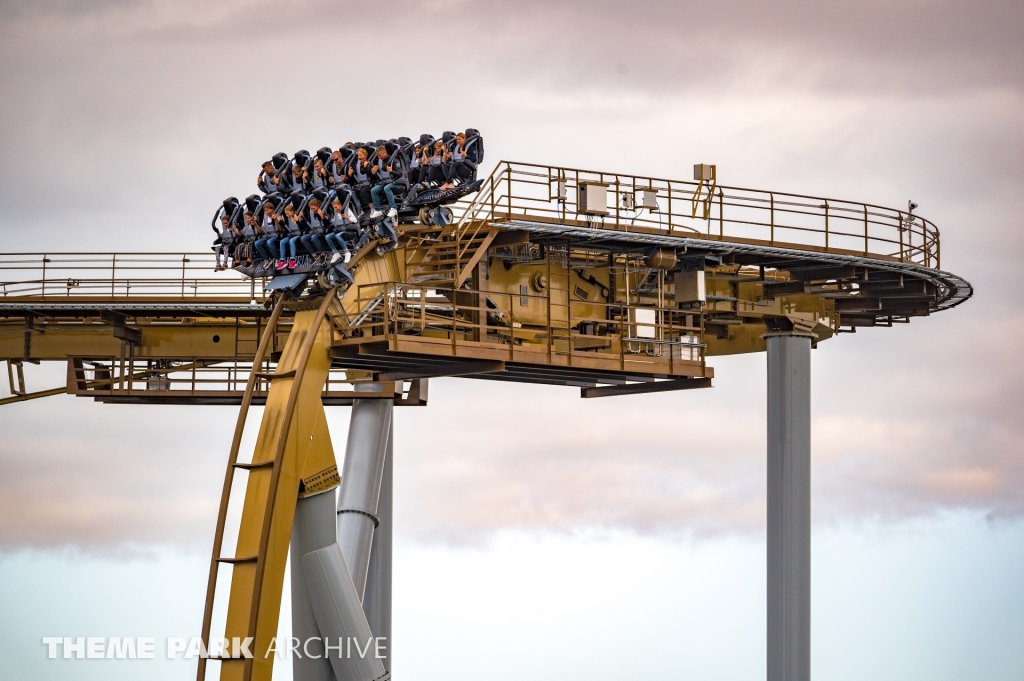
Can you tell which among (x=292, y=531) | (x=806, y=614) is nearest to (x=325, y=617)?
(x=292, y=531)

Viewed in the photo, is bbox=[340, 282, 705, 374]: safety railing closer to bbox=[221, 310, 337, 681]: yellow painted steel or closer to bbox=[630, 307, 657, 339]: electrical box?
bbox=[630, 307, 657, 339]: electrical box

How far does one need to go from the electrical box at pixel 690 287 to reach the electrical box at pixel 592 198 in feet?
11.8

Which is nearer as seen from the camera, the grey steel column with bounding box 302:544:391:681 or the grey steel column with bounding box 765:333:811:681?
the grey steel column with bounding box 302:544:391:681

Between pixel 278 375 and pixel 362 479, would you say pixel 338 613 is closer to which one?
pixel 278 375

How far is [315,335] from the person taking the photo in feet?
131

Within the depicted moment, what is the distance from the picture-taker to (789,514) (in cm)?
4947

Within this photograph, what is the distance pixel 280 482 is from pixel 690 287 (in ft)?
38.0

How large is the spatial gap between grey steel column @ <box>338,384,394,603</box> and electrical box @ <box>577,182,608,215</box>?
28.2 feet

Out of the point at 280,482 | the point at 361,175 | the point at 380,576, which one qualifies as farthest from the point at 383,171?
the point at 380,576

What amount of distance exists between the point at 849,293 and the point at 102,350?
776 inches

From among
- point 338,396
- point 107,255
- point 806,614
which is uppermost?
point 107,255

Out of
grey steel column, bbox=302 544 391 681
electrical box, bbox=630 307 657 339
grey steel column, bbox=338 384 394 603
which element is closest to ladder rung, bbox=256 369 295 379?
grey steel column, bbox=302 544 391 681

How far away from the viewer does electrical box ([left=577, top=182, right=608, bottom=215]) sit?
43.1 metres

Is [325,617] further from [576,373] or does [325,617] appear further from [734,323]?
[734,323]
